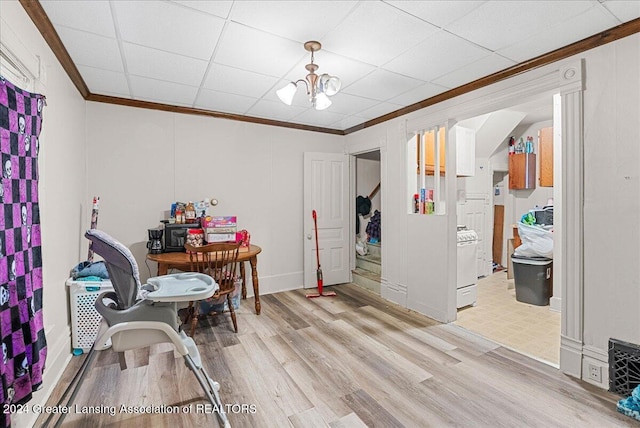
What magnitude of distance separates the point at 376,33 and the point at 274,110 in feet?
6.48

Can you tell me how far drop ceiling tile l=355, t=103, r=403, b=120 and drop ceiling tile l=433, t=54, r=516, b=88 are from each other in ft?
2.44

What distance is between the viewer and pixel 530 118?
498cm

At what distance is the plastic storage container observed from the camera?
3.79 m

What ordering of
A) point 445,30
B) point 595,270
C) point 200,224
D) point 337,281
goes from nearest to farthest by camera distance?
point 445,30 < point 595,270 < point 200,224 < point 337,281

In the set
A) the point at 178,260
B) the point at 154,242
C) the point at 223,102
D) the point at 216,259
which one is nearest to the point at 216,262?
the point at 216,259

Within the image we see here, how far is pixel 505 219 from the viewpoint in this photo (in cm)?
550

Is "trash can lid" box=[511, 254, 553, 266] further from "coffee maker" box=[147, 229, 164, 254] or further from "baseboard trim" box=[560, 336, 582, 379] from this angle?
"coffee maker" box=[147, 229, 164, 254]

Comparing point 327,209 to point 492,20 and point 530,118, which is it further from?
point 530,118

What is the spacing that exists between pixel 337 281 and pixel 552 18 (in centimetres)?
383

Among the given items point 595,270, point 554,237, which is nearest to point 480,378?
point 595,270

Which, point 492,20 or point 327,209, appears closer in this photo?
point 492,20

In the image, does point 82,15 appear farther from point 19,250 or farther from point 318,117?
point 318,117

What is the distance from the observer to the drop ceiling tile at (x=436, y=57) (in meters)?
2.19

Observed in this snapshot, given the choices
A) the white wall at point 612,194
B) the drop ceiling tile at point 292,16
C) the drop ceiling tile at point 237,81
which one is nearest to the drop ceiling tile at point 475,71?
the white wall at point 612,194
